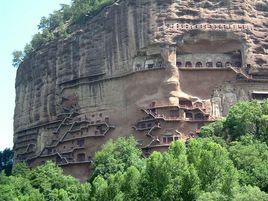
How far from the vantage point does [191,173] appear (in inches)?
1026

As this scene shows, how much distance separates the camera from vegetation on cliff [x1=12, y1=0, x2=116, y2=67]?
4519cm

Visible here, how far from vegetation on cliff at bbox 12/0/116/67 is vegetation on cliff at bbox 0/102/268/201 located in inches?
484

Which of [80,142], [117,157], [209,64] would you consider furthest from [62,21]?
[117,157]

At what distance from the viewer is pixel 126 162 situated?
36188 mm

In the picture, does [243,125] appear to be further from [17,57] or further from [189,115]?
[17,57]

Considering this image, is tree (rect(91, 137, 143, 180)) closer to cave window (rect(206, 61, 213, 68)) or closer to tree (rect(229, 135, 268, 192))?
tree (rect(229, 135, 268, 192))

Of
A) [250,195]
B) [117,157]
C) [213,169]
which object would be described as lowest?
[250,195]

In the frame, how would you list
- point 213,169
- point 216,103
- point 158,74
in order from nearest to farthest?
point 213,169 < point 216,103 < point 158,74

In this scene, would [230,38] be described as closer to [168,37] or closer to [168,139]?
[168,37]

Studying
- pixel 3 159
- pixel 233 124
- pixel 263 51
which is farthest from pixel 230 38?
pixel 3 159

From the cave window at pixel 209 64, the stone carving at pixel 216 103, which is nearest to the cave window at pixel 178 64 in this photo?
the cave window at pixel 209 64

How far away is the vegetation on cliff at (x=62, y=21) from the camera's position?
148 feet

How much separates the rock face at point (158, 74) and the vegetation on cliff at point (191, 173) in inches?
127

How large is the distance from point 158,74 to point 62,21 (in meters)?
12.1
